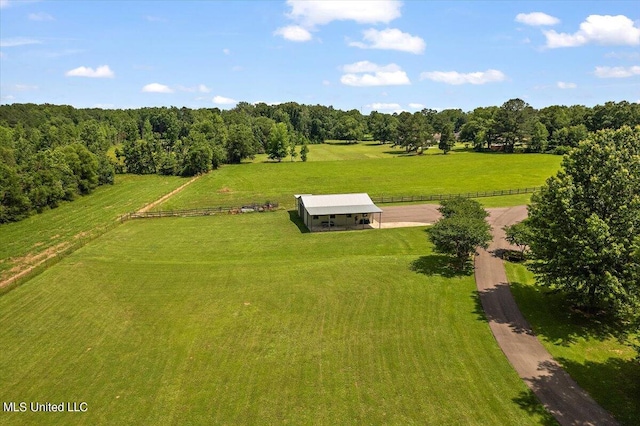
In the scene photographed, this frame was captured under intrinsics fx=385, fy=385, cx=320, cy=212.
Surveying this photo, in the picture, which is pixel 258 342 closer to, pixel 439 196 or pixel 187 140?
pixel 439 196

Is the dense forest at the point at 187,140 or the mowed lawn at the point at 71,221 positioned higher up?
the dense forest at the point at 187,140

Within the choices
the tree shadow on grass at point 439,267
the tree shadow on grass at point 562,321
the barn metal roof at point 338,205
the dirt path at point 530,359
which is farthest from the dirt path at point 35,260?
the tree shadow on grass at point 562,321

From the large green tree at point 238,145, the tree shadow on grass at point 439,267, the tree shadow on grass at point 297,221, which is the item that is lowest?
the tree shadow on grass at point 439,267

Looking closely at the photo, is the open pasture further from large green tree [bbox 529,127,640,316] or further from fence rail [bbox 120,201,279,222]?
large green tree [bbox 529,127,640,316]

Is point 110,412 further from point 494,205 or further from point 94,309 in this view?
point 494,205

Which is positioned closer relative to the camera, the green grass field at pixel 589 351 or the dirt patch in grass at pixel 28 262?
the green grass field at pixel 589 351

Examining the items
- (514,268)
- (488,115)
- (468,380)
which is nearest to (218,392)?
(468,380)

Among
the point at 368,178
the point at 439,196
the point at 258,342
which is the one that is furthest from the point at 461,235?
the point at 368,178

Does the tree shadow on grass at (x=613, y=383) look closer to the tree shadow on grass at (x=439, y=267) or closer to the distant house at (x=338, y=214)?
the tree shadow on grass at (x=439, y=267)
